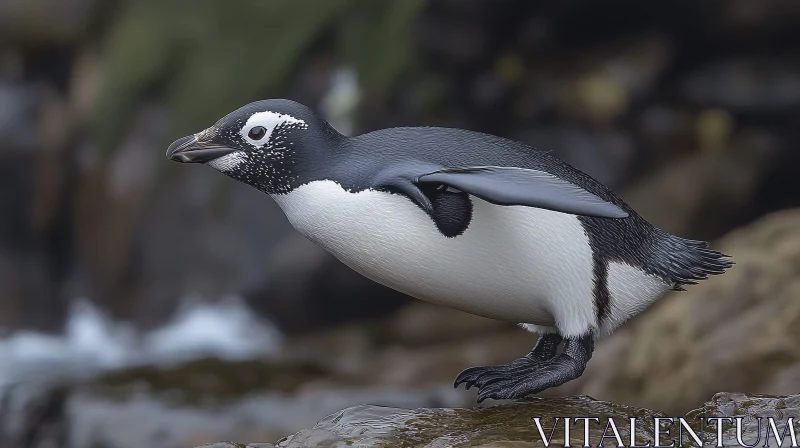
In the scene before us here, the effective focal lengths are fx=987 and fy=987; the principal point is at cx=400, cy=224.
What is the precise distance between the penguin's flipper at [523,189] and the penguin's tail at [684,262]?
21.2 inches

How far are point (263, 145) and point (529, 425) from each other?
3.62ft

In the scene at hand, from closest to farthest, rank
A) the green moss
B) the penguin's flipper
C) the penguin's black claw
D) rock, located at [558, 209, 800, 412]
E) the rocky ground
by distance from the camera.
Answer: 1. the penguin's flipper
2. the penguin's black claw
3. the rocky ground
4. rock, located at [558, 209, 800, 412]
5. the green moss

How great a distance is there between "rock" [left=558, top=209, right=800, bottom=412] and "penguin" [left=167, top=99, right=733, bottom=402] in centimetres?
137

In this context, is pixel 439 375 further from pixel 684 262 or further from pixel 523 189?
pixel 523 189

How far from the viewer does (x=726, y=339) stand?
14.6 ft

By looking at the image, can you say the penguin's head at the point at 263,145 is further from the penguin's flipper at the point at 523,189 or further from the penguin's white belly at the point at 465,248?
the penguin's flipper at the point at 523,189

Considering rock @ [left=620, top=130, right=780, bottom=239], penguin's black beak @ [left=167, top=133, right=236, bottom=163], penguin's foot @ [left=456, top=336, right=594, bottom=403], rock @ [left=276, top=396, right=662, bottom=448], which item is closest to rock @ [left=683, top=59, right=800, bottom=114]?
rock @ [left=620, top=130, right=780, bottom=239]

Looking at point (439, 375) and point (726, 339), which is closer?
point (726, 339)

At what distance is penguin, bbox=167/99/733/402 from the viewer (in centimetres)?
276

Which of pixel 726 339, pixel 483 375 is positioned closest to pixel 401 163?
pixel 483 375

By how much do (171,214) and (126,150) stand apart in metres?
0.81

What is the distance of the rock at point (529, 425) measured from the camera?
2.63 metres

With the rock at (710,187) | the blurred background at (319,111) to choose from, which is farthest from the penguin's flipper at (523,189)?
the rock at (710,187)

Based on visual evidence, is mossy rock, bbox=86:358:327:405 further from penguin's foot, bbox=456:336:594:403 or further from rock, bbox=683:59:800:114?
rock, bbox=683:59:800:114
